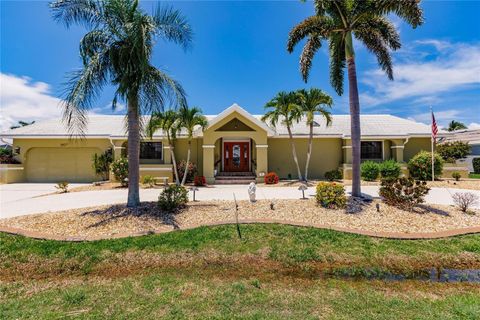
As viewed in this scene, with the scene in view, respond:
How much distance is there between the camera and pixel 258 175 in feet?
54.6

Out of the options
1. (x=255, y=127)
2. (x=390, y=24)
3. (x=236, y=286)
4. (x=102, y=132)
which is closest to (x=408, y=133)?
(x=390, y=24)

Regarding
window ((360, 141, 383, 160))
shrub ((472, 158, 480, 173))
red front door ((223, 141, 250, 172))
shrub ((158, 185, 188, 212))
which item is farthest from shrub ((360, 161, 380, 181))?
shrub ((472, 158, 480, 173))

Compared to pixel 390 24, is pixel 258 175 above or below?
below

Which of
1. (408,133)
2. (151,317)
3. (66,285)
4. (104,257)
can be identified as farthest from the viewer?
(408,133)

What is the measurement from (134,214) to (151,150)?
11788 mm

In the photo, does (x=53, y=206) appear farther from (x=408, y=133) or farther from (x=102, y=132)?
(x=408, y=133)

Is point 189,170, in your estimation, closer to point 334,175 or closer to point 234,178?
point 234,178

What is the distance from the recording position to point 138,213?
838cm

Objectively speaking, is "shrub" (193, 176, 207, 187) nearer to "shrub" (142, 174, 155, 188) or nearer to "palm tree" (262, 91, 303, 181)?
"shrub" (142, 174, 155, 188)

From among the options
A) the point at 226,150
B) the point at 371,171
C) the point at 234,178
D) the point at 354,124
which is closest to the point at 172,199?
the point at 354,124

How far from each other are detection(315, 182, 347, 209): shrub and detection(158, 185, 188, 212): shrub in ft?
17.6

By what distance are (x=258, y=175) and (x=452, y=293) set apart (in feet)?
41.3

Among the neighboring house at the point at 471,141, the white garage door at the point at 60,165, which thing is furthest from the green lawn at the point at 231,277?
the neighboring house at the point at 471,141

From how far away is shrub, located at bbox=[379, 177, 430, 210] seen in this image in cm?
881
